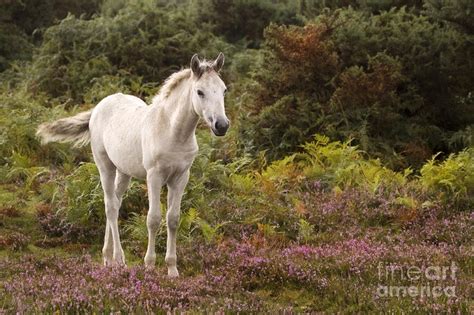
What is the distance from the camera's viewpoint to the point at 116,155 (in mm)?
8414

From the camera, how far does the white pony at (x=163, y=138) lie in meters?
7.17

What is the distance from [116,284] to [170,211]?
4.22ft

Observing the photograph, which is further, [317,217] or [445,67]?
[445,67]

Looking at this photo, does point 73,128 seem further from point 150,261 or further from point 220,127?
point 220,127

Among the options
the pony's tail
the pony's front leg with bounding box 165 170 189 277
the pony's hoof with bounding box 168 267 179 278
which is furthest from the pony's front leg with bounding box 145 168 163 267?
the pony's tail

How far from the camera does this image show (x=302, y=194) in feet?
36.7

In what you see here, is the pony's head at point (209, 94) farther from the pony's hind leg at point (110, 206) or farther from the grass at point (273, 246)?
the pony's hind leg at point (110, 206)

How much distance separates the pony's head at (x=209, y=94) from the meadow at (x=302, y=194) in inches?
70.7

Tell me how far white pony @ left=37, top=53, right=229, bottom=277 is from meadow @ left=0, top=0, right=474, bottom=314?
0.65 m

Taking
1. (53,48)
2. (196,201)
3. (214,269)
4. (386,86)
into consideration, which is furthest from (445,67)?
(53,48)

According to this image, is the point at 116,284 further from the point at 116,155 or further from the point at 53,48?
the point at 53,48

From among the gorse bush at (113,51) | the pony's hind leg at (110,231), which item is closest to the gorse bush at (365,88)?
the pony's hind leg at (110,231)

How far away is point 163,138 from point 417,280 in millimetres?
3299

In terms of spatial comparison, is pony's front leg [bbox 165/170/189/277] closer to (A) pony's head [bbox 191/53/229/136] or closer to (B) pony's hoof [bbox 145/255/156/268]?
(B) pony's hoof [bbox 145/255/156/268]
